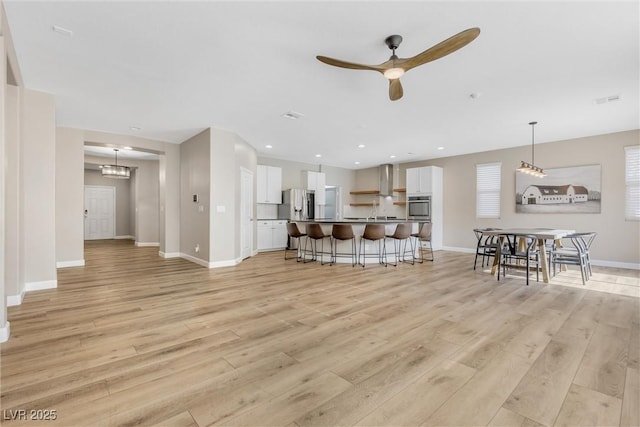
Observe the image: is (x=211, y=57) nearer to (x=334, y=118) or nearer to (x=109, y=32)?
(x=109, y=32)

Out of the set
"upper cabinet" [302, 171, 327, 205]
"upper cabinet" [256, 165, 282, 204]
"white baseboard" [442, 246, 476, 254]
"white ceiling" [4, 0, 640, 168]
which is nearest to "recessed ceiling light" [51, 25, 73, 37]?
"white ceiling" [4, 0, 640, 168]

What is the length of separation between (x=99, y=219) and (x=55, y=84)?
8.73 meters

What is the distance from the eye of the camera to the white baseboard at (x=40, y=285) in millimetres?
4008

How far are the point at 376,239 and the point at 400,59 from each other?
3663mm

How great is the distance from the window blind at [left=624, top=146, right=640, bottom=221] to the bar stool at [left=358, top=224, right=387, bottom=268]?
486 cm

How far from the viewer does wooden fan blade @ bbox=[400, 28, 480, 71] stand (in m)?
2.11

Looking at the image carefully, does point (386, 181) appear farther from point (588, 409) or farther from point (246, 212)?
point (588, 409)

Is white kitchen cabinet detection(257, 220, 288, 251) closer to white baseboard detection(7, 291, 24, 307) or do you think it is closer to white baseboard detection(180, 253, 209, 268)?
white baseboard detection(180, 253, 209, 268)

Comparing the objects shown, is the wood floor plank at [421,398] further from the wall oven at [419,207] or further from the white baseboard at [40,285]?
the wall oven at [419,207]

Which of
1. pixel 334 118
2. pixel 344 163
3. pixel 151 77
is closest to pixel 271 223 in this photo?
pixel 344 163

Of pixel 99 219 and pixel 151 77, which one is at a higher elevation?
pixel 151 77

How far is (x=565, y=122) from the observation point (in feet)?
17.3

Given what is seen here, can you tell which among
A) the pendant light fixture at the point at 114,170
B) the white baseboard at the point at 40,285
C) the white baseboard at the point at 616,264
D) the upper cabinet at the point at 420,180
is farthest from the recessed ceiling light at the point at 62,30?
the white baseboard at the point at 616,264

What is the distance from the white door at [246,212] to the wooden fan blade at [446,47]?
472 cm
